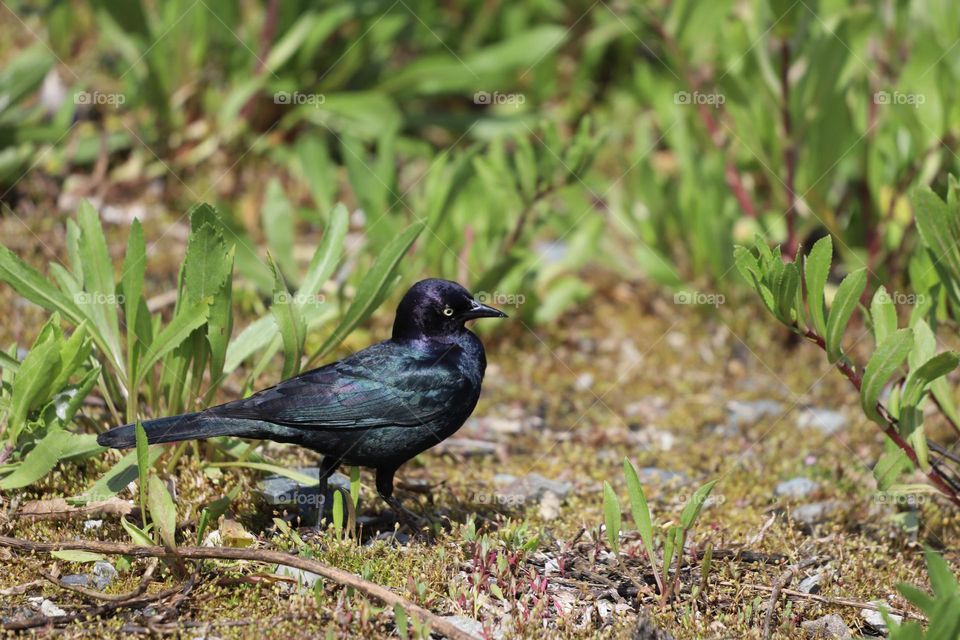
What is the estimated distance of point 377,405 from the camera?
4254 millimetres

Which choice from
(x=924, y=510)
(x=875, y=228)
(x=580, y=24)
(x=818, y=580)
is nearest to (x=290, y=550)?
(x=818, y=580)

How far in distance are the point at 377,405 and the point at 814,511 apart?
6.79 feet

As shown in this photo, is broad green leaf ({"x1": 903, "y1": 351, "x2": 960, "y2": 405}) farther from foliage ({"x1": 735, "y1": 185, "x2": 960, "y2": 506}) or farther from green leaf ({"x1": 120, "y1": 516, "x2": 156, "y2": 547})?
green leaf ({"x1": 120, "y1": 516, "x2": 156, "y2": 547})

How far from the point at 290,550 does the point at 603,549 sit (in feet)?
3.87

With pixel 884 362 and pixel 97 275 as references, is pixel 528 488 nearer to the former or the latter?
pixel 884 362

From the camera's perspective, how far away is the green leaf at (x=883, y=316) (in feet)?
14.0

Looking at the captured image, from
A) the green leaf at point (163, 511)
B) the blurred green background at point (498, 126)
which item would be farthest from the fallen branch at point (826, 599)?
the blurred green background at point (498, 126)

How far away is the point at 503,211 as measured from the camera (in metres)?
6.37

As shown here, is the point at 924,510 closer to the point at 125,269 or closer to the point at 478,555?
the point at 478,555

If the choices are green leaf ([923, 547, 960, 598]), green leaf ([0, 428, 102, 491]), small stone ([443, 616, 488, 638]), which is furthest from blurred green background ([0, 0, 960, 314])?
green leaf ([923, 547, 960, 598])

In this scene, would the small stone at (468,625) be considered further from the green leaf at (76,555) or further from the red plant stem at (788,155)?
the red plant stem at (788,155)

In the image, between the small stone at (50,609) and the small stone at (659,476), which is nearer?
the small stone at (50,609)

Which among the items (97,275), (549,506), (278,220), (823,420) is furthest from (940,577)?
(278,220)

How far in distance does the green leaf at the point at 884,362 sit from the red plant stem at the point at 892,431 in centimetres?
6
